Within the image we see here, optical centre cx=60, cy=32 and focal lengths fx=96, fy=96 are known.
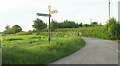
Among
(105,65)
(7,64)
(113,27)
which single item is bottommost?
(105,65)

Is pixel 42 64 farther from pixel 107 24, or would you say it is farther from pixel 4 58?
pixel 107 24

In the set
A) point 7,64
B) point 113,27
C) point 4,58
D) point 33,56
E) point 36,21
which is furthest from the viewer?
point 36,21

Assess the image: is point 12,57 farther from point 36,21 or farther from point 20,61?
point 36,21

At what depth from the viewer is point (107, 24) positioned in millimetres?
20984

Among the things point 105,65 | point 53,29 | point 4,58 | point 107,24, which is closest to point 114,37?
point 107,24

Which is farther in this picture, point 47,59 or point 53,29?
point 53,29

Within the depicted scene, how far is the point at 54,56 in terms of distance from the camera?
5734mm

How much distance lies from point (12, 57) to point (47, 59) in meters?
1.75

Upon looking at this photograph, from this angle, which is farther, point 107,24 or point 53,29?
point 53,29

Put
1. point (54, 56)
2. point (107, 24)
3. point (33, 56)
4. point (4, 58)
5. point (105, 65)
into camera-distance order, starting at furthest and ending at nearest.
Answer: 1. point (107, 24)
2. point (54, 56)
3. point (33, 56)
4. point (105, 65)
5. point (4, 58)

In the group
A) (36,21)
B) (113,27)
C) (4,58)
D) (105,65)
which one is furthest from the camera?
(36,21)

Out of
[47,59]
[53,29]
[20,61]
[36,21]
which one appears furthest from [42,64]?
[36,21]

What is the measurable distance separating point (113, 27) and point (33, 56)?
60.9ft

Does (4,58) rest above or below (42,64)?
above
